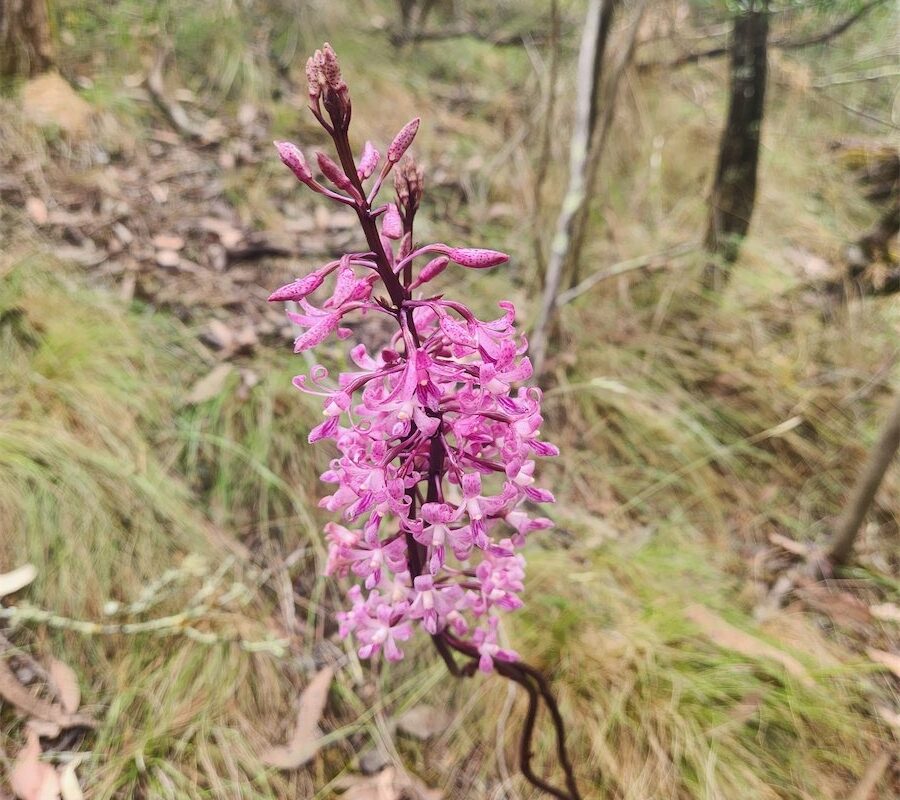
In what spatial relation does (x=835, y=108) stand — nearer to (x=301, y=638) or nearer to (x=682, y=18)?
(x=682, y=18)

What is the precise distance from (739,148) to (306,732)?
3658mm

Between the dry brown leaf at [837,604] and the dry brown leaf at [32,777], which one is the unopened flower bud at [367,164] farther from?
the dry brown leaf at [837,604]

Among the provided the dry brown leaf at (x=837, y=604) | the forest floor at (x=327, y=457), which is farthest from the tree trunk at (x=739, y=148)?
the dry brown leaf at (x=837, y=604)

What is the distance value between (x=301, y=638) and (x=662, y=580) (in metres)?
1.44

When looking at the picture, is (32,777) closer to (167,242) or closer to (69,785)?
(69,785)

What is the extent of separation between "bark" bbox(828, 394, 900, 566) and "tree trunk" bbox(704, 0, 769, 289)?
164 cm

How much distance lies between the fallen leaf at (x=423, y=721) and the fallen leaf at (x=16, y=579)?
1319 mm

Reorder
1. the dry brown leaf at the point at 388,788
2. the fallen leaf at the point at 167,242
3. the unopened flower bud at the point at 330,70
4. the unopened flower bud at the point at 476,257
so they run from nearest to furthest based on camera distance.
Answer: the unopened flower bud at the point at 330,70 < the unopened flower bud at the point at 476,257 < the dry brown leaf at the point at 388,788 < the fallen leaf at the point at 167,242

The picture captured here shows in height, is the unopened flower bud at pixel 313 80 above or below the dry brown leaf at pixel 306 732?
above

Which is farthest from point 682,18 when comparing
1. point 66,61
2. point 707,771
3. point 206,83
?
point 707,771

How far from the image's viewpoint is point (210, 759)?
2.06 meters

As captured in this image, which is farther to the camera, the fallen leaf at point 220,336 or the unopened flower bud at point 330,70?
the fallen leaf at point 220,336

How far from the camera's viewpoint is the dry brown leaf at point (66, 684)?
204 cm

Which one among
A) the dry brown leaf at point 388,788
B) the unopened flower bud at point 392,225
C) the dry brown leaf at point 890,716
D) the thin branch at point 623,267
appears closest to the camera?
the unopened flower bud at point 392,225
